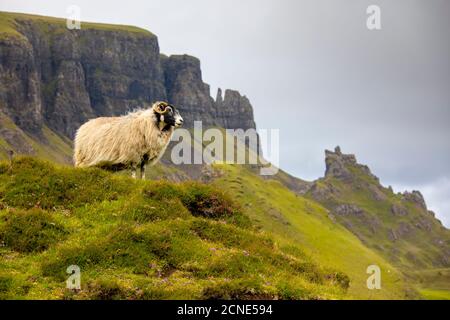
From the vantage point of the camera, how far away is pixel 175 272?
20.7 meters

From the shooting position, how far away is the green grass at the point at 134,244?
62.5 ft

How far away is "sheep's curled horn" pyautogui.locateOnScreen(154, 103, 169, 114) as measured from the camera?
30.5 m

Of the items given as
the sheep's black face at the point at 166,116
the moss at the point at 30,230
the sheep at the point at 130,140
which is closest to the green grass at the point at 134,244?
the moss at the point at 30,230

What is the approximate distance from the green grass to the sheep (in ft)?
7.99

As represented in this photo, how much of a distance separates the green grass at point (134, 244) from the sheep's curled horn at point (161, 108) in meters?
4.69

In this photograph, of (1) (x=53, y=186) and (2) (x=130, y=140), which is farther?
(2) (x=130, y=140)

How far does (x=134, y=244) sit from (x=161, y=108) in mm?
10850

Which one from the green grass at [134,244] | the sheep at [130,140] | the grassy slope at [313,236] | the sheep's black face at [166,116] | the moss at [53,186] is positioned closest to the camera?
the green grass at [134,244]

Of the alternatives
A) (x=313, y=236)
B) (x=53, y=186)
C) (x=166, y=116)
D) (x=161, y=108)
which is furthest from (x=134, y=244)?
(x=313, y=236)

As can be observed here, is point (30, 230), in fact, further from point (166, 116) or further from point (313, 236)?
point (313, 236)

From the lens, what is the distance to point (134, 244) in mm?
21547

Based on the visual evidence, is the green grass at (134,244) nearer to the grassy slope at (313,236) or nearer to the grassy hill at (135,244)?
the grassy hill at (135,244)

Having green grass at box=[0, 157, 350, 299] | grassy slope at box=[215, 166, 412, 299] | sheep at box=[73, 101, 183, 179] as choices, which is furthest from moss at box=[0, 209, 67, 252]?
grassy slope at box=[215, 166, 412, 299]

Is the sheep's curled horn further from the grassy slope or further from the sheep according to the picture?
the grassy slope
